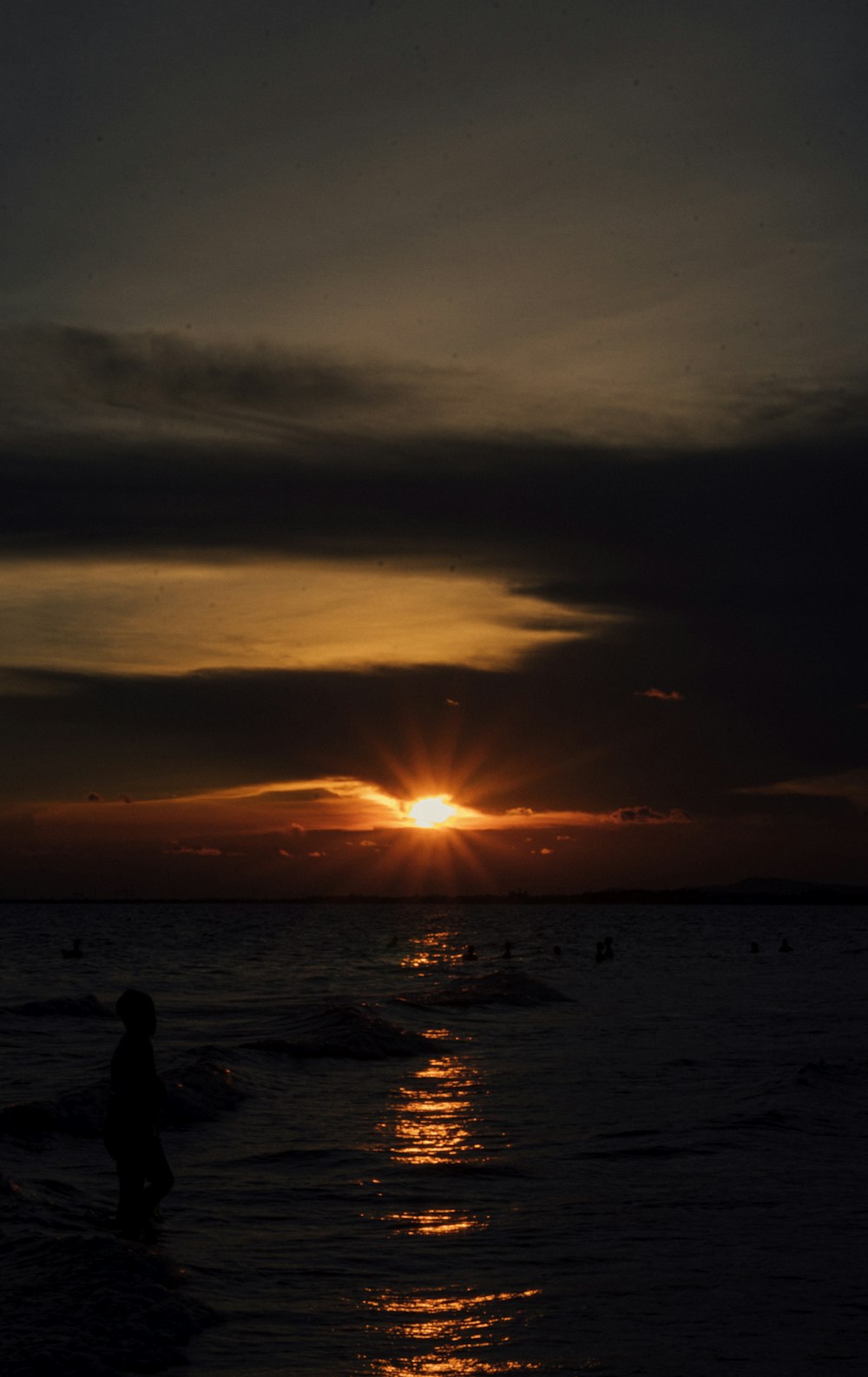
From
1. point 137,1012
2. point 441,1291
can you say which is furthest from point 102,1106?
point 441,1291

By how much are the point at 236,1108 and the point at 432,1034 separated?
42.8ft

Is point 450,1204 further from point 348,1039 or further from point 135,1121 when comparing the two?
point 348,1039

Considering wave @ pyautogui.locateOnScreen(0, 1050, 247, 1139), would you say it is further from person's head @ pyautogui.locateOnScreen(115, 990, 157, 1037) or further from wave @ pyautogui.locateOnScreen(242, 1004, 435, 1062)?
person's head @ pyautogui.locateOnScreen(115, 990, 157, 1037)

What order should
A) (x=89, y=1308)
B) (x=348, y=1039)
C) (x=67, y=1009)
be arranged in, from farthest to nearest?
(x=67, y=1009) → (x=348, y=1039) → (x=89, y=1308)

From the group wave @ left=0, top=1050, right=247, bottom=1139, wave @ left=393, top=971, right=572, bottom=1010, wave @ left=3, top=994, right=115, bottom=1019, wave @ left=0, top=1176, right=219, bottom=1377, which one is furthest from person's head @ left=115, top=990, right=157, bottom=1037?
wave @ left=393, top=971, right=572, bottom=1010

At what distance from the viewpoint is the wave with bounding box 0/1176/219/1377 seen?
9047 mm

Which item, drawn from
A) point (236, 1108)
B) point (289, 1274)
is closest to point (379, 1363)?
point (289, 1274)

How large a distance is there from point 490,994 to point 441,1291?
34.3m

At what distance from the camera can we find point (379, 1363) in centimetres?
916

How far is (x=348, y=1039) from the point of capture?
1156 inches

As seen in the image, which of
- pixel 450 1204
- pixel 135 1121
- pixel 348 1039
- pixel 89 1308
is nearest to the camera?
pixel 89 1308

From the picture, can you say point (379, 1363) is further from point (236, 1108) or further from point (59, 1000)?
point (59, 1000)

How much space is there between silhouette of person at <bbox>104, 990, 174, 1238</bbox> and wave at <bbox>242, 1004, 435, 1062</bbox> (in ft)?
52.4

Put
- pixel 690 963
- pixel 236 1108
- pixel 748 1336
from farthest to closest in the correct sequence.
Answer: pixel 690 963 < pixel 236 1108 < pixel 748 1336
